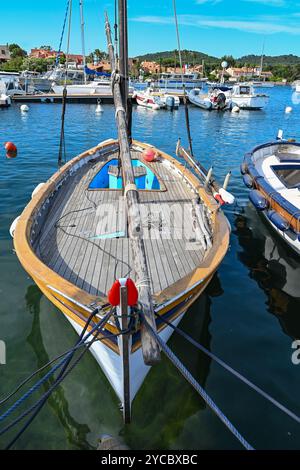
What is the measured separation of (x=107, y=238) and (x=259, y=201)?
264 inches

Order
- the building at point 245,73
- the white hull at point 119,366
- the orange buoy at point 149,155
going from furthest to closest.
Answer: the building at point 245,73 < the orange buoy at point 149,155 < the white hull at point 119,366

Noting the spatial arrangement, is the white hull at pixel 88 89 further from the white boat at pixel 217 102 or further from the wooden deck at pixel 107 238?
the wooden deck at pixel 107 238

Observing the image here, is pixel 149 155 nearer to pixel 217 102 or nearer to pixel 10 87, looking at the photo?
pixel 217 102

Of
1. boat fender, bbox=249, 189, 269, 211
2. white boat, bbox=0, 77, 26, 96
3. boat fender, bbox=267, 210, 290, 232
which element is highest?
white boat, bbox=0, 77, 26, 96

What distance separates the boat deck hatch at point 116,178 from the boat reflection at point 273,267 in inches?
159


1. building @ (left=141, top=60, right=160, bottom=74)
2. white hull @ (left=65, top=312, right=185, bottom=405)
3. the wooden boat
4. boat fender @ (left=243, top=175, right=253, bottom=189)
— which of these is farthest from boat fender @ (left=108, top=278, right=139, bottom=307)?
building @ (left=141, top=60, right=160, bottom=74)

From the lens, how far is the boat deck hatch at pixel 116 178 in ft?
38.5

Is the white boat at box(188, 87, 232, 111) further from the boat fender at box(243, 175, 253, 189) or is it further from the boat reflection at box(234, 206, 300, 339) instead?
the boat reflection at box(234, 206, 300, 339)

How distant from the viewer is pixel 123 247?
7.33 m

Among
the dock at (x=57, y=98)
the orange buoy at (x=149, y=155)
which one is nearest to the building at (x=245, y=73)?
the dock at (x=57, y=98)

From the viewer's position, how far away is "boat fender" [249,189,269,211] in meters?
11.4

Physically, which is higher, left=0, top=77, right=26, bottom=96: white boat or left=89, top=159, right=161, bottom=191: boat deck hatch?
left=0, top=77, right=26, bottom=96: white boat

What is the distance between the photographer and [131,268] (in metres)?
6.58

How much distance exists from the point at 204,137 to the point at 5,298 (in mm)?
27721
